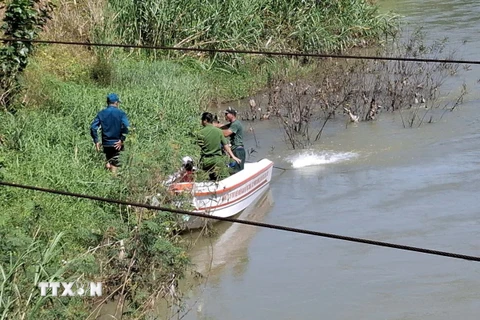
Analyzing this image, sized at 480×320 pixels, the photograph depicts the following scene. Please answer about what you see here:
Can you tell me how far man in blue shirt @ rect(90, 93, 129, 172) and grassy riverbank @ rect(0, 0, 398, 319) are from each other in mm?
250

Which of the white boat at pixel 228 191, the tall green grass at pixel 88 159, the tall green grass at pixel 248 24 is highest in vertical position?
the tall green grass at pixel 248 24

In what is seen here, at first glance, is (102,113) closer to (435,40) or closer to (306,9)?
(306,9)

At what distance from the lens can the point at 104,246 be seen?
9.06 meters

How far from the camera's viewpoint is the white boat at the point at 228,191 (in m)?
11.5

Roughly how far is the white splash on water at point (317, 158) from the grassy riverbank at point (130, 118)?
205 cm

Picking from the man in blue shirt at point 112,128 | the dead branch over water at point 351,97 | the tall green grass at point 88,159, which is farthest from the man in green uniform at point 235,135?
the dead branch over water at point 351,97

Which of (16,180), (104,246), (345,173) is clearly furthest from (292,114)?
(104,246)

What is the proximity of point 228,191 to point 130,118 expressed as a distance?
3.58m

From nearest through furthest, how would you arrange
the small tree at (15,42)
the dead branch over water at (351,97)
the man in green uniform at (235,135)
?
the man in green uniform at (235,135) → the small tree at (15,42) → the dead branch over water at (351,97)

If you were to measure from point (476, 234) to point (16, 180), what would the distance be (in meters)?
6.15

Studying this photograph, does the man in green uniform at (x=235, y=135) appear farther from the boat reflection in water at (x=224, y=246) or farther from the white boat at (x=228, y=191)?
the boat reflection in water at (x=224, y=246)

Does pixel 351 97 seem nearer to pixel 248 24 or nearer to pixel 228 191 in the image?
pixel 248 24

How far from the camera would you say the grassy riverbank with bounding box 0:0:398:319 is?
860cm

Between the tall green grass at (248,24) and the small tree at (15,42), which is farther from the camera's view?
the tall green grass at (248,24)
